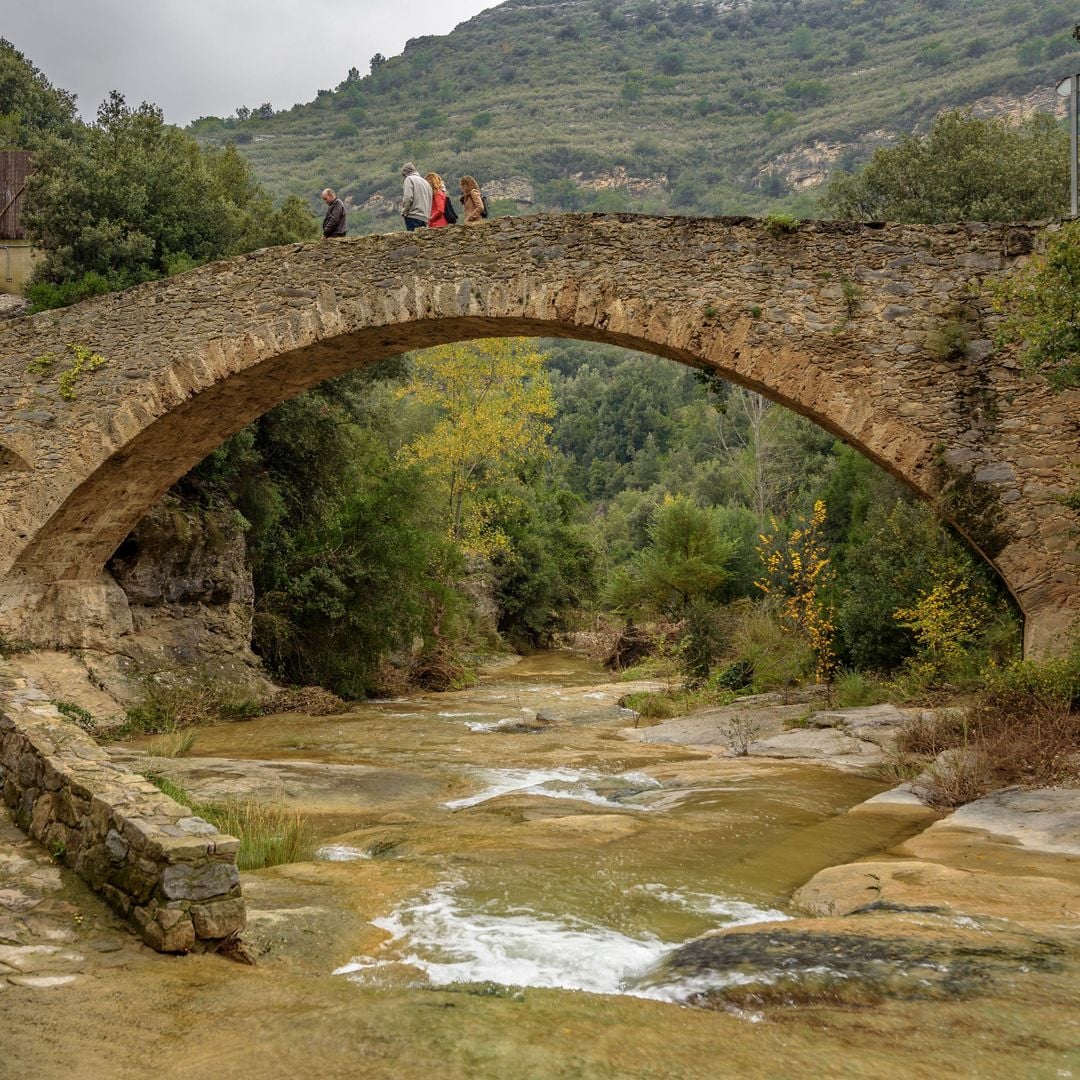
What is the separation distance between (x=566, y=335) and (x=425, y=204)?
8.26ft

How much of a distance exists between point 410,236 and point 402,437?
16.8 metres

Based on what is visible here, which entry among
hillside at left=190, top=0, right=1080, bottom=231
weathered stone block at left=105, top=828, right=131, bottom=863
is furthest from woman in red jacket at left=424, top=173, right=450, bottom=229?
hillside at left=190, top=0, right=1080, bottom=231

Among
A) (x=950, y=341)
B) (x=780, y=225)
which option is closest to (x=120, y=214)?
(x=780, y=225)

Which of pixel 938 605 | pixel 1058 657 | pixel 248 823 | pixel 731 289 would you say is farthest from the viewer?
pixel 938 605

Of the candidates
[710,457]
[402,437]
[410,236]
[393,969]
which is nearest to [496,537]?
[402,437]

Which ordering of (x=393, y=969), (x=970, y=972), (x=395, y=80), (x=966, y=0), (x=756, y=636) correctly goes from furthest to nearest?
(x=395, y=80)
(x=966, y=0)
(x=756, y=636)
(x=393, y=969)
(x=970, y=972)

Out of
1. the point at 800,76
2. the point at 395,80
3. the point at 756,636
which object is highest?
the point at 395,80

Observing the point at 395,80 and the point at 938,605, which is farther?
the point at 395,80

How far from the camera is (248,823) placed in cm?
588

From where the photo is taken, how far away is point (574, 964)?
4.09 m

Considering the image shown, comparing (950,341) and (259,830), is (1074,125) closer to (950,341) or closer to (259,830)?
(950,341)

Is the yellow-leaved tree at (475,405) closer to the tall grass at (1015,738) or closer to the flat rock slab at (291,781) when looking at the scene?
the flat rock slab at (291,781)

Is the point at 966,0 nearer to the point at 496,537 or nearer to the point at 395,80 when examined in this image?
the point at 395,80

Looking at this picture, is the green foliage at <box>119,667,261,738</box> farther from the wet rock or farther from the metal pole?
the metal pole
